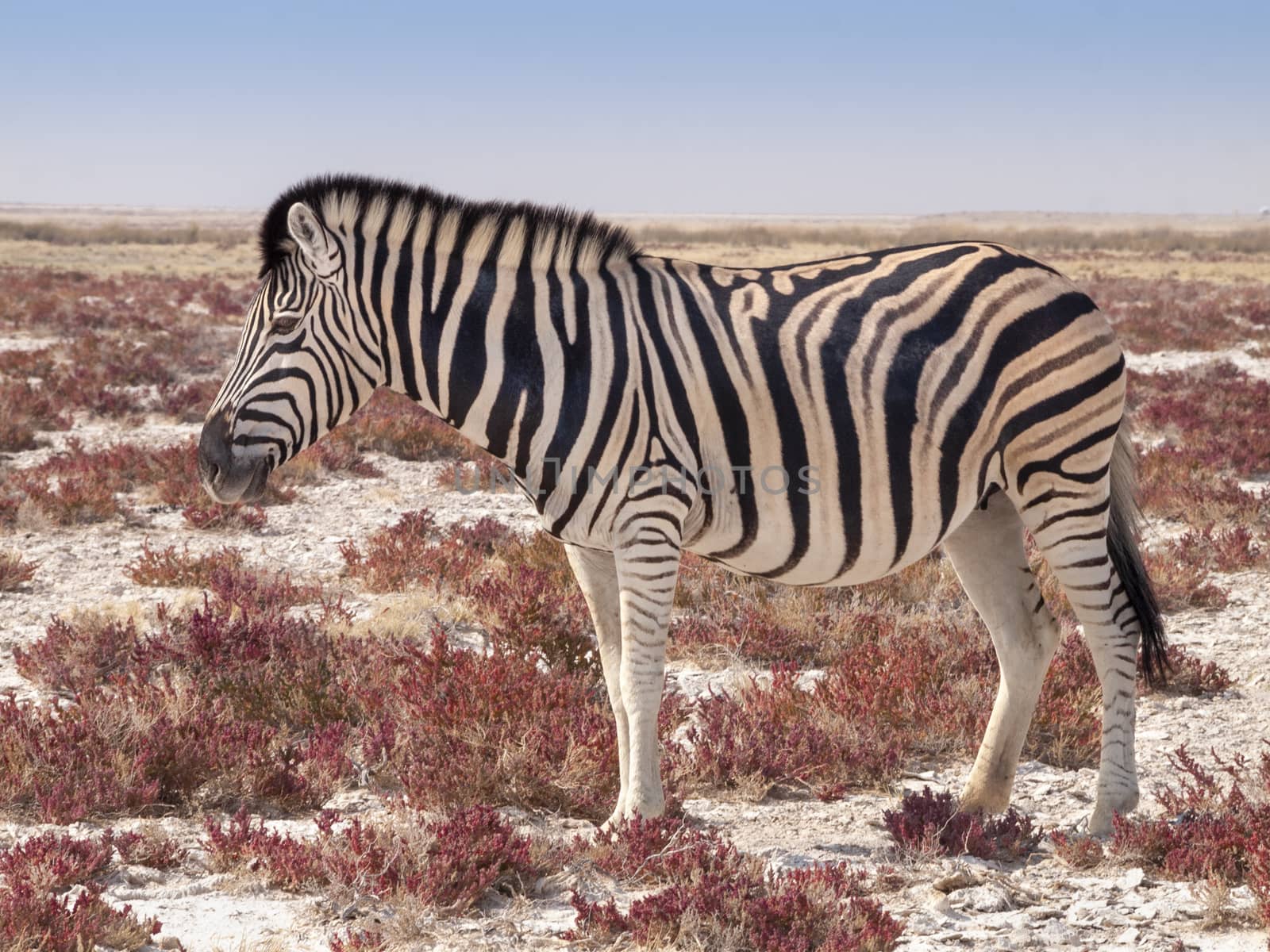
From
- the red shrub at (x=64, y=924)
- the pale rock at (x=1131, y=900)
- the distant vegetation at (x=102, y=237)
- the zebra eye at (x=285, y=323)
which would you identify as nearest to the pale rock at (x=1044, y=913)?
the pale rock at (x=1131, y=900)

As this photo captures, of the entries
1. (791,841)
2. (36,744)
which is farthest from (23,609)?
(791,841)

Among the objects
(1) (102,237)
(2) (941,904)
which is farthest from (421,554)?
(1) (102,237)

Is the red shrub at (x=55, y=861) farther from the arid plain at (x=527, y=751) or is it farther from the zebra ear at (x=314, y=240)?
the zebra ear at (x=314, y=240)

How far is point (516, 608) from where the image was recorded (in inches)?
238

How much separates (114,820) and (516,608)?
2.28 metres

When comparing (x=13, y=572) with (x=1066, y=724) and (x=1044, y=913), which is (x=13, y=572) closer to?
(x=1066, y=724)

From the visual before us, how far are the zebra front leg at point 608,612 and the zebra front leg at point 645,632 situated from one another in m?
0.22

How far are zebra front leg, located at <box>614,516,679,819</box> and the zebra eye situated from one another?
1.39 meters

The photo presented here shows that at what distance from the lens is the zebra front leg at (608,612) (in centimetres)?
436

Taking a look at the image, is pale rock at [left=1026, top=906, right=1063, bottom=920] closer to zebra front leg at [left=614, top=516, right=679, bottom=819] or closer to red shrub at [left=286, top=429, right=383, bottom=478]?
zebra front leg at [left=614, top=516, right=679, bottom=819]

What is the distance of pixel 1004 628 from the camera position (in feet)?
15.2

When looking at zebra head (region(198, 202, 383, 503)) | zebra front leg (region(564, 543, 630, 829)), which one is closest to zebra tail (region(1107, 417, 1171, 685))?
zebra front leg (region(564, 543, 630, 829))

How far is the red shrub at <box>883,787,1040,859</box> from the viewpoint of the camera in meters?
4.11

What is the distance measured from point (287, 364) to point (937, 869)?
289cm
